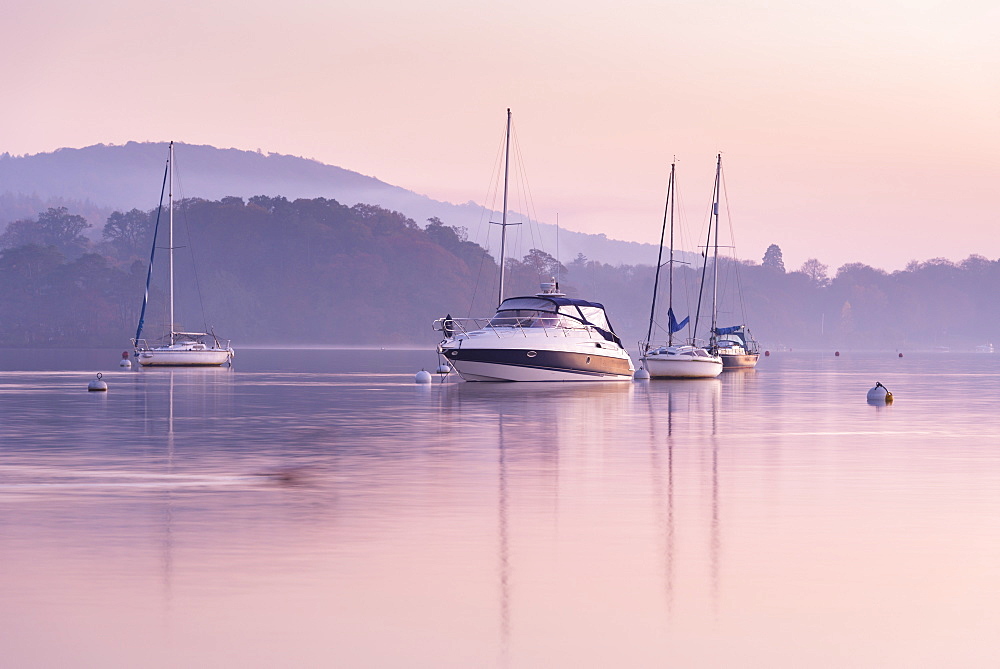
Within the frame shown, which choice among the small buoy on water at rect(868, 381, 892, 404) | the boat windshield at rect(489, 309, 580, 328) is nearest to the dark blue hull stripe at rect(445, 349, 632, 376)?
the boat windshield at rect(489, 309, 580, 328)

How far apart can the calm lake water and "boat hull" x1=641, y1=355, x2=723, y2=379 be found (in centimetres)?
4606

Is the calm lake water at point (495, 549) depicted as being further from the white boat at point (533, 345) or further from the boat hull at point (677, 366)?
the boat hull at point (677, 366)

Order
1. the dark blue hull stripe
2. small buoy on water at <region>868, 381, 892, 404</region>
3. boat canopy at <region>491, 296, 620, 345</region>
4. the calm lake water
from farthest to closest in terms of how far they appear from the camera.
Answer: boat canopy at <region>491, 296, 620, 345</region>
the dark blue hull stripe
small buoy on water at <region>868, 381, 892, 404</region>
the calm lake water

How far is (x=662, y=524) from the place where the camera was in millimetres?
18516

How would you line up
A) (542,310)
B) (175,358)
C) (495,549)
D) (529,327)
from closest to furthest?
(495,549) < (529,327) < (542,310) < (175,358)

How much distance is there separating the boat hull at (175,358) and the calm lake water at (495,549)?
2575 inches

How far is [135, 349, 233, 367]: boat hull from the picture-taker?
326 ft

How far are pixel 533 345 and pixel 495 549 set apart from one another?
5082 centimetres

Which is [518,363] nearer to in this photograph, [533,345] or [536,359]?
[536,359]

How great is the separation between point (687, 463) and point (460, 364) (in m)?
40.0

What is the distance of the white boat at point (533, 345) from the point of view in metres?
66.8

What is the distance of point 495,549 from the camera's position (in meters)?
16.2

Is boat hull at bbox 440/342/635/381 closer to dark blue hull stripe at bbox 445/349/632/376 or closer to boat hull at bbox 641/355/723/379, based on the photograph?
dark blue hull stripe at bbox 445/349/632/376

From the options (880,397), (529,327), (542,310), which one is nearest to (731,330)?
(542,310)
